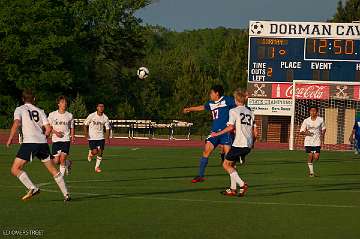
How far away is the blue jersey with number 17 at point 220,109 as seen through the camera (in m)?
19.3

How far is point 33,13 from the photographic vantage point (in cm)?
6512

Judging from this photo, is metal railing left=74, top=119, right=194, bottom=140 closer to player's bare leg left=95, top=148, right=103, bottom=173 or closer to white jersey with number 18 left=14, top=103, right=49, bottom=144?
player's bare leg left=95, top=148, right=103, bottom=173

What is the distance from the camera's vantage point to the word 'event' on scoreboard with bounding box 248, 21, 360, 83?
156 feet

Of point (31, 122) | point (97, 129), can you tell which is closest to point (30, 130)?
point (31, 122)

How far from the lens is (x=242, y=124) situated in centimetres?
1628

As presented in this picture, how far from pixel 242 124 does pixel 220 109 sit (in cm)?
316

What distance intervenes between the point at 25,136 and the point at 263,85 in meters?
34.9

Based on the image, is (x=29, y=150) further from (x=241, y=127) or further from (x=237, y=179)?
(x=237, y=179)

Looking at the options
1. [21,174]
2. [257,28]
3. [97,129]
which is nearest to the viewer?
[21,174]

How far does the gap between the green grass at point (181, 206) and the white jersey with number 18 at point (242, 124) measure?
39.1 inches

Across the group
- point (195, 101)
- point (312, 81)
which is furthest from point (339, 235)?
point (195, 101)

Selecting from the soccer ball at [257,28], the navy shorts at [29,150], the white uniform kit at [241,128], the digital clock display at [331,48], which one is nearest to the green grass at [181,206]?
the navy shorts at [29,150]

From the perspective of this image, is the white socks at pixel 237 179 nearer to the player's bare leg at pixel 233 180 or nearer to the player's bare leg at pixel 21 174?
the player's bare leg at pixel 233 180

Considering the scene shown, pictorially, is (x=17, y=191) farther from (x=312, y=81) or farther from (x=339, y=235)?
(x=312, y=81)
